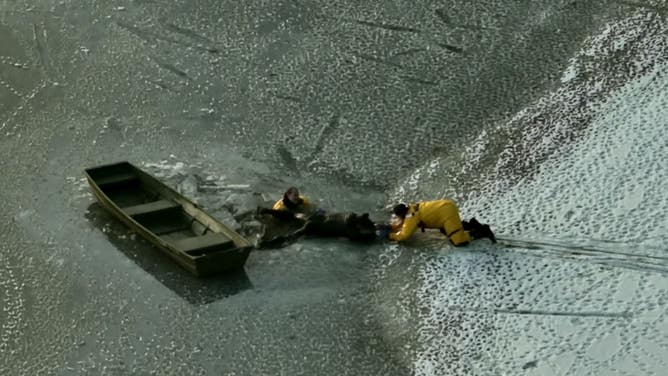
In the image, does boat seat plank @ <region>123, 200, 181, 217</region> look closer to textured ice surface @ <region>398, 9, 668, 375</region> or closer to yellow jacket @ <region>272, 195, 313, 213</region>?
yellow jacket @ <region>272, 195, 313, 213</region>

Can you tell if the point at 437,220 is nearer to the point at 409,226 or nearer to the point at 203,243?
the point at 409,226

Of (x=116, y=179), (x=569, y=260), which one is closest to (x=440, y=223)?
(x=569, y=260)

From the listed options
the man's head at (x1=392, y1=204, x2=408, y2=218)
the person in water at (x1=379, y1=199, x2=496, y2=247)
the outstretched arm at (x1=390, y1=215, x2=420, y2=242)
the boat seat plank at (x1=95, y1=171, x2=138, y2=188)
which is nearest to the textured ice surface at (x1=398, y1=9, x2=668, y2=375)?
the person in water at (x1=379, y1=199, x2=496, y2=247)

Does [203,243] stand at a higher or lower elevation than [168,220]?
higher

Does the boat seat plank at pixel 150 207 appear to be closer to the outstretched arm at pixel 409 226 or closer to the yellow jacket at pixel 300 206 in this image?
the yellow jacket at pixel 300 206

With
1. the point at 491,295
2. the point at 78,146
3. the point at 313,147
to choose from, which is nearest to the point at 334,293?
the point at 491,295

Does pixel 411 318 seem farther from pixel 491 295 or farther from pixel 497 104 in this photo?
pixel 497 104
